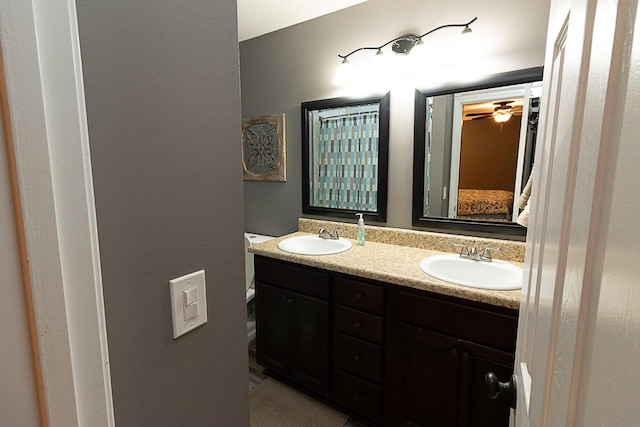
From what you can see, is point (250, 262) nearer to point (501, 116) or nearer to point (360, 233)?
point (360, 233)

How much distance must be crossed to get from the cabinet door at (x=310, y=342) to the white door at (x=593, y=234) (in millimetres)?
1279

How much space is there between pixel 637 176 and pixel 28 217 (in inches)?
23.7

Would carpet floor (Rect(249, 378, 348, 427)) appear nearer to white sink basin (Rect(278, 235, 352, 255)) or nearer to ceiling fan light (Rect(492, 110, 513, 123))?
white sink basin (Rect(278, 235, 352, 255))

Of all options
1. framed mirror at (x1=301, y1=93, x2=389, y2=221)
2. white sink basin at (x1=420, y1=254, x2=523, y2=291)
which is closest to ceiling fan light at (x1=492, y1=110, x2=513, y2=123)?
framed mirror at (x1=301, y1=93, x2=389, y2=221)

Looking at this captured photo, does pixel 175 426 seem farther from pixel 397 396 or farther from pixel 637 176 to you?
pixel 397 396

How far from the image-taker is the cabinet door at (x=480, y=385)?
1.25 m

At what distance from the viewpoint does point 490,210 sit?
173cm

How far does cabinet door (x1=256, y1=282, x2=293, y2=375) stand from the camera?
189cm

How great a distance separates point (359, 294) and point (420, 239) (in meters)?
0.58

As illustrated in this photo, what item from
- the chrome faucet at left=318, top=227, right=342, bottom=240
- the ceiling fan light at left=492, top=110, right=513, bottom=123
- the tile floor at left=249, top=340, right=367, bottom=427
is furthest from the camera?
the chrome faucet at left=318, top=227, right=342, bottom=240

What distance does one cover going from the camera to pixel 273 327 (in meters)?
1.97

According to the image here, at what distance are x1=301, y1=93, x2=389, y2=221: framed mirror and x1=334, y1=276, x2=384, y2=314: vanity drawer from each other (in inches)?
24.5

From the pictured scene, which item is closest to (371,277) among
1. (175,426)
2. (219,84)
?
(175,426)

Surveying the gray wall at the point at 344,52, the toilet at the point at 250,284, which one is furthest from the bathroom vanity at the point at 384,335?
the gray wall at the point at 344,52
